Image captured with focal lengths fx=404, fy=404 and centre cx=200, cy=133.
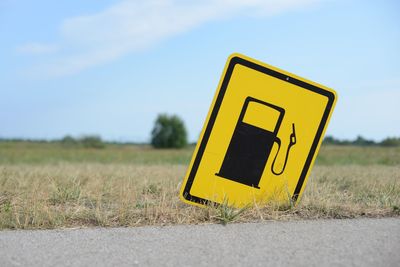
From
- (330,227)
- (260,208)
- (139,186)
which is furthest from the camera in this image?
(139,186)

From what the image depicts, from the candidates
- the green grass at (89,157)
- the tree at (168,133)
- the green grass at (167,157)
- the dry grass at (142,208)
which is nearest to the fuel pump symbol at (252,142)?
the dry grass at (142,208)

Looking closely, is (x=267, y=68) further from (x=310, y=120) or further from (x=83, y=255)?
(x=83, y=255)

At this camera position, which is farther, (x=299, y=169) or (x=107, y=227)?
(x=299, y=169)

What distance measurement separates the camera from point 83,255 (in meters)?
3.10

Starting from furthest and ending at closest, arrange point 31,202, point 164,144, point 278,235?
1. point 164,144
2. point 31,202
3. point 278,235

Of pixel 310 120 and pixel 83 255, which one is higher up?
pixel 310 120

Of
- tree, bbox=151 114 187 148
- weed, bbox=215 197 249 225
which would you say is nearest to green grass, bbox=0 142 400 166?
weed, bbox=215 197 249 225

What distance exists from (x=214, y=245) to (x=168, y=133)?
75.7 m

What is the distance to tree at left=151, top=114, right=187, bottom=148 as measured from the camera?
75.7 meters

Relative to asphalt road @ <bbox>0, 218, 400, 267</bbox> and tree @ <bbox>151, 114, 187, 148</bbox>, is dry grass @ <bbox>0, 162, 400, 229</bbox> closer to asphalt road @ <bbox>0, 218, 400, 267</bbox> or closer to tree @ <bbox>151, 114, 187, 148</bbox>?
asphalt road @ <bbox>0, 218, 400, 267</bbox>

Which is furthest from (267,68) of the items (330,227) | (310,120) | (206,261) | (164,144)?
(164,144)

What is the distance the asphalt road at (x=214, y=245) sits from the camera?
2973 millimetres

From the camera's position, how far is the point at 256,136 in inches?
170

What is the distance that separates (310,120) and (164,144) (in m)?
71.1
